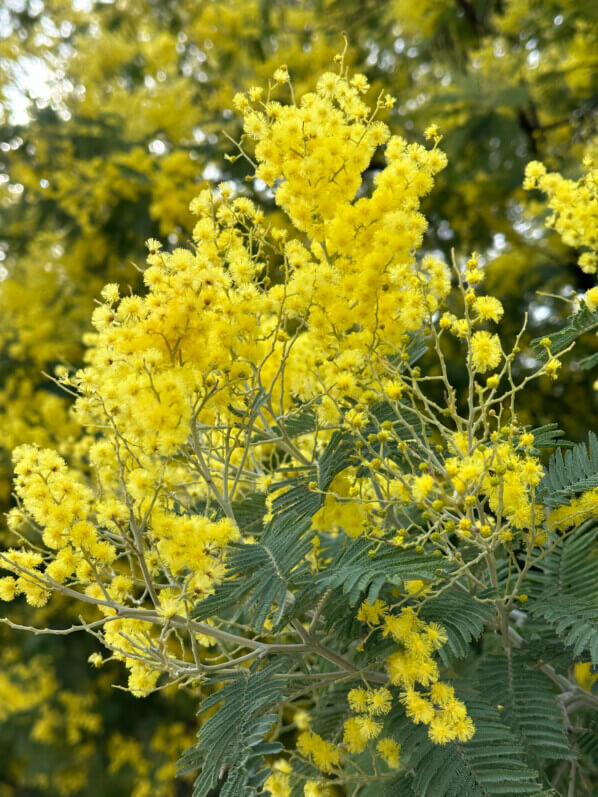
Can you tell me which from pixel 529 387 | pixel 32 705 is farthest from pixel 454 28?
pixel 32 705

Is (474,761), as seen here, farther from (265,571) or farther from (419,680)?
(265,571)

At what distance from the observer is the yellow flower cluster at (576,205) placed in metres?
1.93

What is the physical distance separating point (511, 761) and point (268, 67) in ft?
15.6

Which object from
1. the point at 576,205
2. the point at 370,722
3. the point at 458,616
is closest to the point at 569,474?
the point at 458,616

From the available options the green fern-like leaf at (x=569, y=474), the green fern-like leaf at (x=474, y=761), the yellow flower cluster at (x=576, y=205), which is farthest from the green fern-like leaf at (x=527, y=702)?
the yellow flower cluster at (x=576, y=205)

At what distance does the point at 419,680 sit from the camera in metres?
1.41

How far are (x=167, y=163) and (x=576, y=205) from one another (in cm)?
322

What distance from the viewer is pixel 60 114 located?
4578mm

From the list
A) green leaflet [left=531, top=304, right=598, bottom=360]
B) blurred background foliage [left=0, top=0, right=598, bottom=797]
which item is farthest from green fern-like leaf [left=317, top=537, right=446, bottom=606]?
blurred background foliage [left=0, top=0, right=598, bottom=797]

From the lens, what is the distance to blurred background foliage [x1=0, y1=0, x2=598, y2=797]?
4367 millimetres

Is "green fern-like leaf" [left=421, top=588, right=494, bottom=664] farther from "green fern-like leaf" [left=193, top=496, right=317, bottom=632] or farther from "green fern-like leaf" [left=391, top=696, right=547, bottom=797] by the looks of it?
"green fern-like leaf" [left=193, top=496, right=317, bottom=632]

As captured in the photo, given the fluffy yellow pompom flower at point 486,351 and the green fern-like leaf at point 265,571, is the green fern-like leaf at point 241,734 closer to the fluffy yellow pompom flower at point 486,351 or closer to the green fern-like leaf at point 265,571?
the green fern-like leaf at point 265,571

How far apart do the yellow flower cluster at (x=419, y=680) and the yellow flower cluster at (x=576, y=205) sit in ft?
3.58

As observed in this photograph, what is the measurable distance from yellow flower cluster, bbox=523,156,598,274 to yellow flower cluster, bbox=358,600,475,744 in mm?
1091
